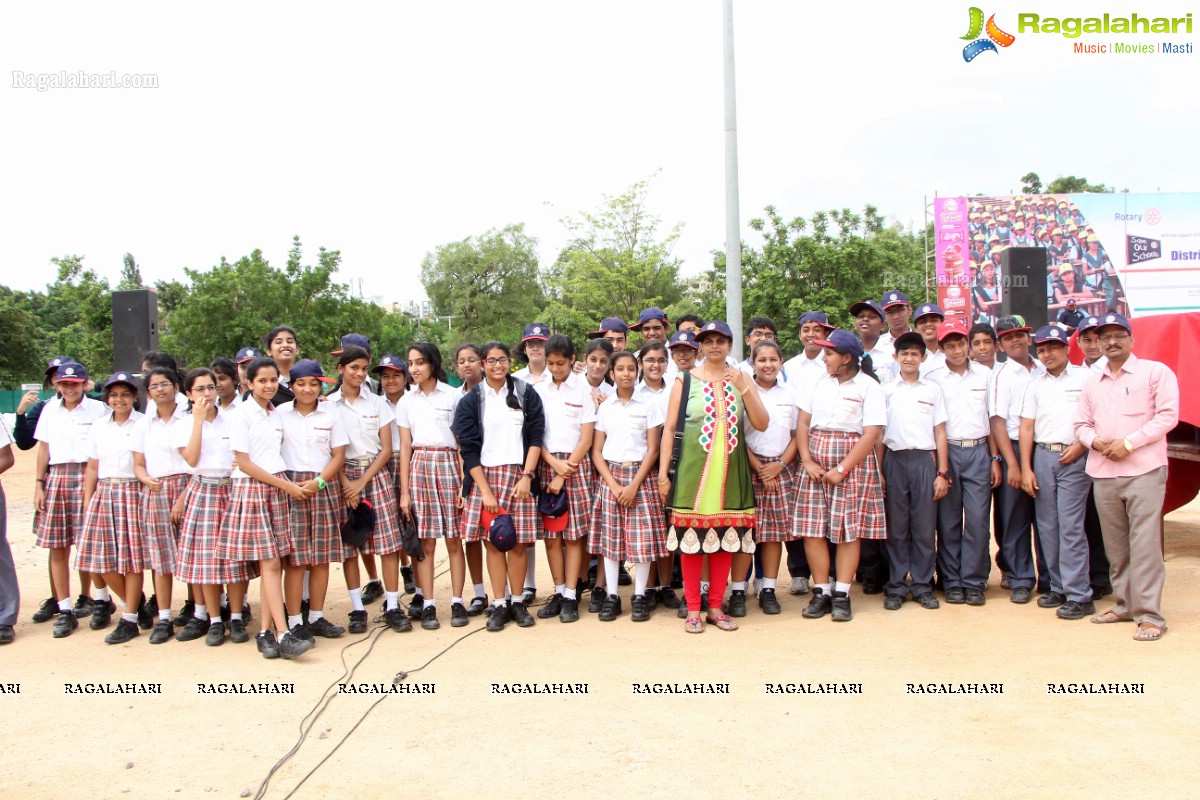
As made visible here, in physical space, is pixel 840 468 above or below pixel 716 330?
below

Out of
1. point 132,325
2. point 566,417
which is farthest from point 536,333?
point 132,325

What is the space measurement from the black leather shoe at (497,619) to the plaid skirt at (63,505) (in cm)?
287

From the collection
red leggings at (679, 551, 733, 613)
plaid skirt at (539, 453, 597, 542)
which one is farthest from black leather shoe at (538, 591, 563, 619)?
red leggings at (679, 551, 733, 613)

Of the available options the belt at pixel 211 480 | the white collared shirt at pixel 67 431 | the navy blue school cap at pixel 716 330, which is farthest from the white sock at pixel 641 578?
the white collared shirt at pixel 67 431

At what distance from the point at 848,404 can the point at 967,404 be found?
88cm

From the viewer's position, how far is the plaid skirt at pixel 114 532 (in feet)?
18.3

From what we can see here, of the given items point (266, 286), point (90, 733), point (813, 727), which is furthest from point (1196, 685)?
point (266, 286)

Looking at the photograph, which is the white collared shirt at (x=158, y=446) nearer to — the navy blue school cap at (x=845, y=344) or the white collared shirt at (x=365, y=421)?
the white collared shirt at (x=365, y=421)

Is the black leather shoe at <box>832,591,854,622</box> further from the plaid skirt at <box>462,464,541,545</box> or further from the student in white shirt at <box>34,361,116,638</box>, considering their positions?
the student in white shirt at <box>34,361,116,638</box>

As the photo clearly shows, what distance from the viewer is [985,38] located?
631 inches

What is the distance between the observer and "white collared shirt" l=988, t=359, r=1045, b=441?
228 inches

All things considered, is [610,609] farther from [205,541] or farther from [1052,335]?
[1052,335]

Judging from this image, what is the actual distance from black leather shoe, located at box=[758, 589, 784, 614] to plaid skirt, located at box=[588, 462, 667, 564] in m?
0.70

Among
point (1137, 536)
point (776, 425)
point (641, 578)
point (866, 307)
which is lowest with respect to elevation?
point (641, 578)
